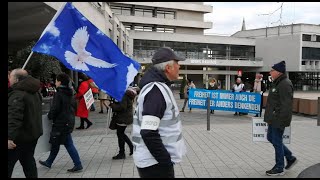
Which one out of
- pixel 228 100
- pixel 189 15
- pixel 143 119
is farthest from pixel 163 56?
pixel 189 15

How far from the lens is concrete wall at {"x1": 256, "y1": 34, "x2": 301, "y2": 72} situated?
6875 centimetres

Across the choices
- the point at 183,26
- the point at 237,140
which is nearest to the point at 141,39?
the point at 183,26

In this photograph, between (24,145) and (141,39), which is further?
(141,39)

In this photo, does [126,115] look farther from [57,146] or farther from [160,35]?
[160,35]

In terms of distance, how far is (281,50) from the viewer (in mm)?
70812

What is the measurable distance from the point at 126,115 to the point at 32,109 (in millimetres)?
2894

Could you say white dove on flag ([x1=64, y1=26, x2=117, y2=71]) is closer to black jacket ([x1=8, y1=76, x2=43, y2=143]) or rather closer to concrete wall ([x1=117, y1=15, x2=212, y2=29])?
black jacket ([x1=8, y1=76, x2=43, y2=143])

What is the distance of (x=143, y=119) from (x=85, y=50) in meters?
3.53

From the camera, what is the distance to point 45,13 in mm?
9344

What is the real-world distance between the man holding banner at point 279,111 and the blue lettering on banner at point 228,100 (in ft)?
34.6

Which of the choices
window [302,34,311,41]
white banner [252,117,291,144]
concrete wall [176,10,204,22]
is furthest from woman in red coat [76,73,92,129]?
concrete wall [176,10,204,22]

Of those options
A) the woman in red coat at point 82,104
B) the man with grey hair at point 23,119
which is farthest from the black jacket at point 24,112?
the woman in red coat at point 82,104

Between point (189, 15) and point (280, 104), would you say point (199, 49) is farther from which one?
point (280, 104)

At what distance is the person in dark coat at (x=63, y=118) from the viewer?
6.53m
